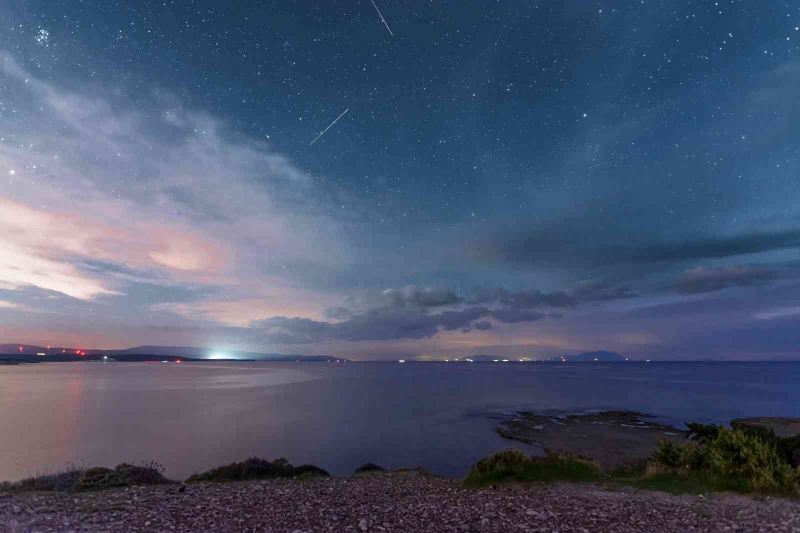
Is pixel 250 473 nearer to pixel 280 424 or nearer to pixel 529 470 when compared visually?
pixel 529 470

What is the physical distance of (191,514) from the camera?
35.9 ft

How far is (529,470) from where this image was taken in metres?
16.2

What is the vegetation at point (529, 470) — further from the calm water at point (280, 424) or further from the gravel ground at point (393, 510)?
the calm water at point (280, 424)

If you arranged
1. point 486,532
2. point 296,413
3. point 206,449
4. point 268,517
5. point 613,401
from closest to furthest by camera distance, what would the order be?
1. point 486,532
2. point 268,517
3. point 206,449
4. point 296,413
5. point 613,401

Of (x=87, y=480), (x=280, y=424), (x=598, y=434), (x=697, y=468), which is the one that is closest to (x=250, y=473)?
(x=87, y=480)

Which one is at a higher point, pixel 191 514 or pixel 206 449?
pixel 191 514

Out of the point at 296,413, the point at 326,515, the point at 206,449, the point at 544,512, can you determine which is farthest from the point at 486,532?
the point at 296,413

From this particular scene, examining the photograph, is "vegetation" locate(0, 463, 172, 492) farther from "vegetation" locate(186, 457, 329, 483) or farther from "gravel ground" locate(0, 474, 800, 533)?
"gravel ground" locate(0, 474, 800, 533)

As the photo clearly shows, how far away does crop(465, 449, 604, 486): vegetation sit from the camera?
1565 cm

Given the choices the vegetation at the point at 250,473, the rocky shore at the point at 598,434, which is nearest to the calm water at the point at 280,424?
the rocky shore at the point at 598,434

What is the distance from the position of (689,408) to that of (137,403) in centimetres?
8670

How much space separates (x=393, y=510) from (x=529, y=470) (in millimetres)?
6961

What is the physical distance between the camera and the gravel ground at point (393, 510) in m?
10.0

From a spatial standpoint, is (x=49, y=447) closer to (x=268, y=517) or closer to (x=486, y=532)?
(x=268, y=517)
